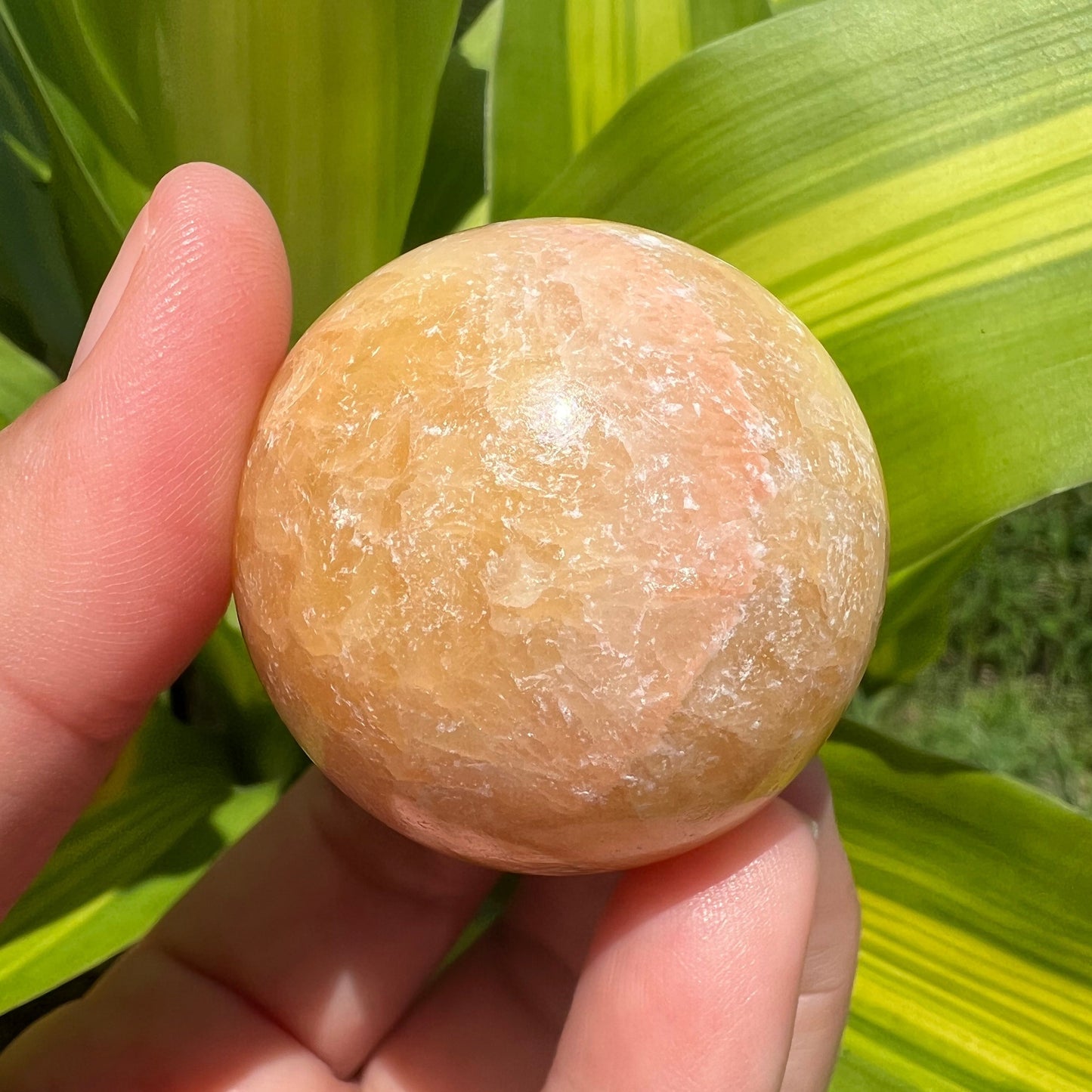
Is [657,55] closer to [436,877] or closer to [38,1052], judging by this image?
[436,877]

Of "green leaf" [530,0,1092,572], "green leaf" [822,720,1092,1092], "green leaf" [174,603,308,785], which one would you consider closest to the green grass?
"green leaf" [822,720,1092,1092]

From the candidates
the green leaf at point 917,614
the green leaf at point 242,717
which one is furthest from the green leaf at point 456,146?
the green leaf at point 917,614

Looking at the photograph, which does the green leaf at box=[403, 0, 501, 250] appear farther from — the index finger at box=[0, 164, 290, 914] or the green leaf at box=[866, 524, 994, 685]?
the green leaf at box=[866, 524, 994, 685]

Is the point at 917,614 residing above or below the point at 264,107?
below

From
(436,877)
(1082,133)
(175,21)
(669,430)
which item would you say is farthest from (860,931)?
(175,21)

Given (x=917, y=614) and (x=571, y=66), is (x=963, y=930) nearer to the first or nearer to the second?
(x=917, y=614)

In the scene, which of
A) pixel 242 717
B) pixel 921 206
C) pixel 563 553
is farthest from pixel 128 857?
pixel 921 206
